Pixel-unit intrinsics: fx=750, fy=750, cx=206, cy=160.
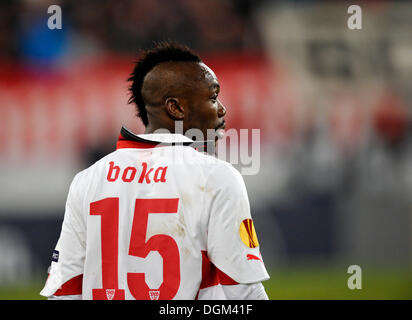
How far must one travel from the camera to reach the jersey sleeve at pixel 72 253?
2.72 m

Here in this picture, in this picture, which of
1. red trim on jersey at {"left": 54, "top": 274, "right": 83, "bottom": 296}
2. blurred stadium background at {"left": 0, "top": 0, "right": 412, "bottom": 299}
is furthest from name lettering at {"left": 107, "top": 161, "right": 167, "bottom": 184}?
blurred stadium background at {"left": 0, "top": 0, "right": 412, "bottom": 299}

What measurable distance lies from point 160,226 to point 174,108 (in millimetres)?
451

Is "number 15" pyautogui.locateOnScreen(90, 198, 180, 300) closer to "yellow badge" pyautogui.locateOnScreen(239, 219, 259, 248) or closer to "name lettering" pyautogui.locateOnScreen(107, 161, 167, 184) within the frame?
"name lettering" pyautogui.locateOnScreen(107, 161, 167, 184)

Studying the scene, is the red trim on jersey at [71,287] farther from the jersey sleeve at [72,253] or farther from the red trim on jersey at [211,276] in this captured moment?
the red trim on jersey at [211,276]

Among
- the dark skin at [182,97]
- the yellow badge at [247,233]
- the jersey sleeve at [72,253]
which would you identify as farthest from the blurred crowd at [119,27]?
the yellow badge at [247,233]

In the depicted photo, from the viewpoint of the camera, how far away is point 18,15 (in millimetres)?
12773

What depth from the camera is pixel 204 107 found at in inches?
108

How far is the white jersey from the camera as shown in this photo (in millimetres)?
2486

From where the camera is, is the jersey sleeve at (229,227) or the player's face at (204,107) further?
the player's face at (204,107)

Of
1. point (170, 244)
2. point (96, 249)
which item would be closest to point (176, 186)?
point (170, 244)

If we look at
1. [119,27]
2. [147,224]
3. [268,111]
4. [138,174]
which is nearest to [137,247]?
[147,224]

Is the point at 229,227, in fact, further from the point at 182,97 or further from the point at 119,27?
the point at 119,27
